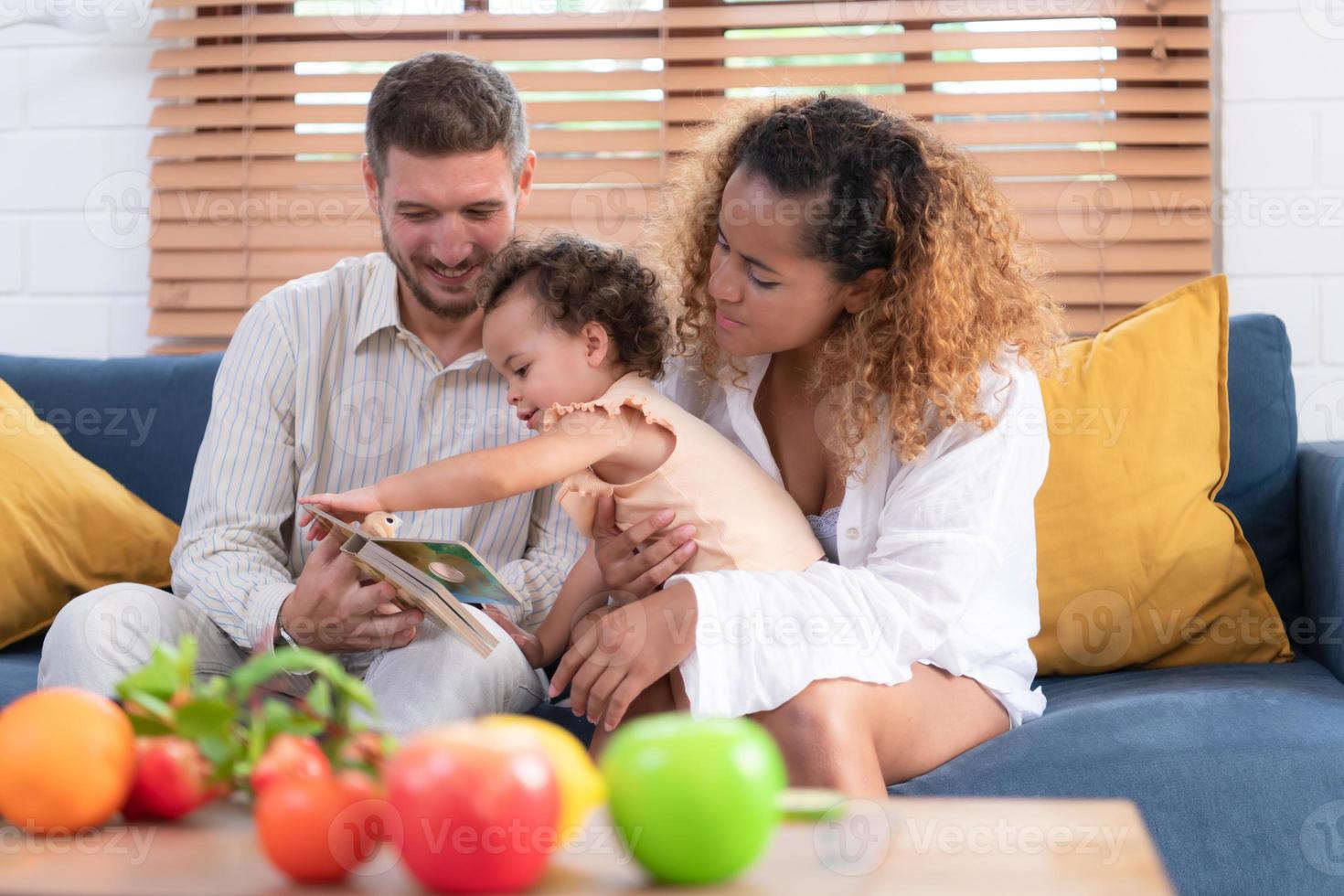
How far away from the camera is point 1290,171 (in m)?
2.38

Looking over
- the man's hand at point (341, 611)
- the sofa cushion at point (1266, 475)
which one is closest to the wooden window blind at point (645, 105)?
the sofa cushion at point (1266, 475)

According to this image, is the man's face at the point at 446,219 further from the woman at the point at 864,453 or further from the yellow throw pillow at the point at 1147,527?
the yellow throw pillow at the point at 1147,527

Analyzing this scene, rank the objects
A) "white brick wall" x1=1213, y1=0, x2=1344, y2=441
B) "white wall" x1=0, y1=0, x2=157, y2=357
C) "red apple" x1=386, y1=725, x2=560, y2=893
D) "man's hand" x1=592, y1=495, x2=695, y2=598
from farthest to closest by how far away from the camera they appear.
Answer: "white wall" x1=0, y1=0, x2=157, y2=357, "white brick wall" x1=1213, y1=0, x2=1344, y2=441, "man's hand" x1=592, y1=495, x2=695, y2=598, "red apple" x1=386, y1=725, x2=560, y2=893

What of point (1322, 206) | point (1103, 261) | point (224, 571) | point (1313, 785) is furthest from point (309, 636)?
point (1322, 206)

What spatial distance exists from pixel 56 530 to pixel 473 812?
1485mm

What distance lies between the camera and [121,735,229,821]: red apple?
0.77 meters

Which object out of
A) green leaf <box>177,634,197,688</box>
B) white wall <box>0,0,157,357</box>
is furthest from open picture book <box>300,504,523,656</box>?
white wall <box>0,0,157,357</box>

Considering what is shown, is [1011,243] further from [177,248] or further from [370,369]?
[177,248]

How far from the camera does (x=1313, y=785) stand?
1366mm

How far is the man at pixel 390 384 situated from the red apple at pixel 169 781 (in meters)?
0.84

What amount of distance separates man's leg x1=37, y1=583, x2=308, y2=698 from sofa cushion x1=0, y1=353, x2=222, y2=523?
0.52 metres

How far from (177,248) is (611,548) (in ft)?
4.98

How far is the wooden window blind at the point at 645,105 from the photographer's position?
7.94 feet

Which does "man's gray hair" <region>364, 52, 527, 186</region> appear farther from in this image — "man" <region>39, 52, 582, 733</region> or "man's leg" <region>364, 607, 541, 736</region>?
"man's leg" <region>364, 607, 541, 736</region>
